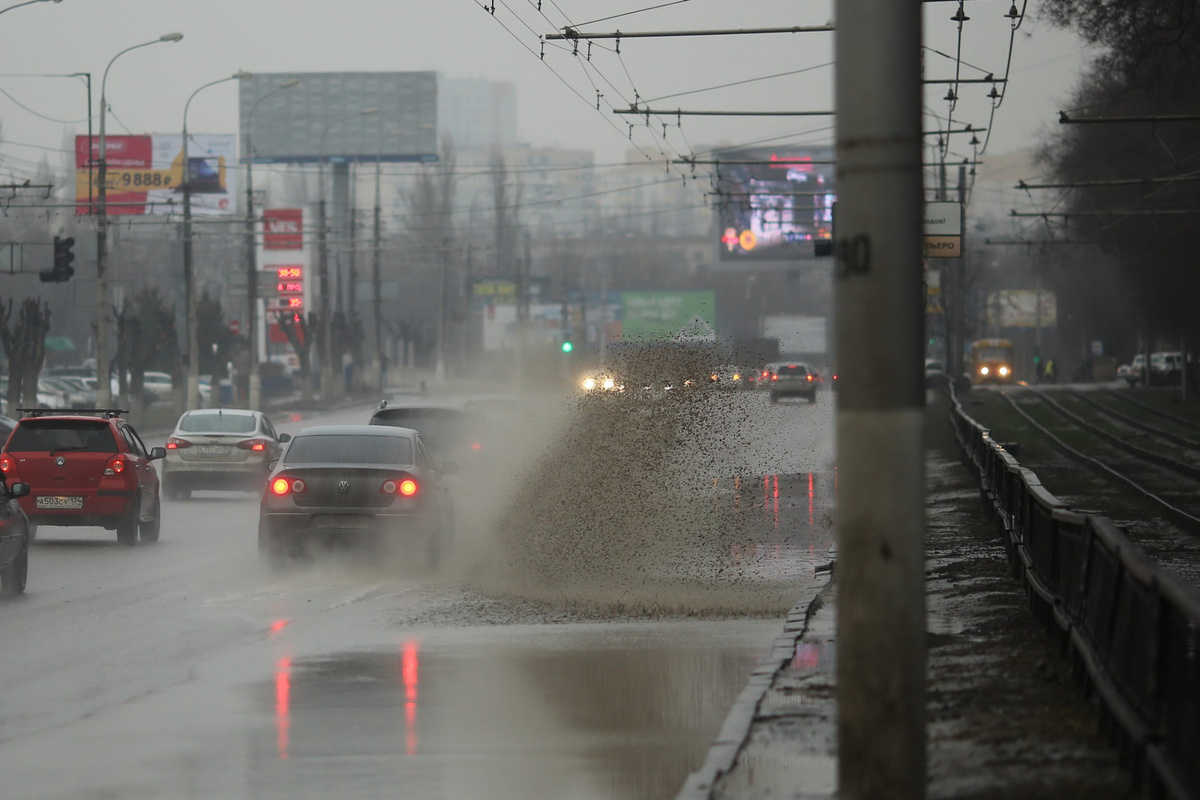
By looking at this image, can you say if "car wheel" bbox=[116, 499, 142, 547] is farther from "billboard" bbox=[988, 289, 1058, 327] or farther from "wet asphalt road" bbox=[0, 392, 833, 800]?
"billboard" bbox=[988, 289, 1058, 327]

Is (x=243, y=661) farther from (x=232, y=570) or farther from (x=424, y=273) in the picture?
(x=424, y=273)

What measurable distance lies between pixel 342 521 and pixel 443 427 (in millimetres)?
9078

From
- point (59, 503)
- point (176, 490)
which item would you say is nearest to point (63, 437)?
point (59, 503)

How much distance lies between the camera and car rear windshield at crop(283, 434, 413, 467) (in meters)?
16.7

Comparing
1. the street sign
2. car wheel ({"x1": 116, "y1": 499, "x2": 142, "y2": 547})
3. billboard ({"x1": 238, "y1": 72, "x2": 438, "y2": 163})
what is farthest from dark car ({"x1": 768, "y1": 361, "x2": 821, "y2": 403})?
car wheel ({"x1": 116, "y1": 499, "x2": 142, "y2": 547})

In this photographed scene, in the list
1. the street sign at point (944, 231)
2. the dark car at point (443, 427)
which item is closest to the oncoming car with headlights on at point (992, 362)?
the dark car at point (443, 427)

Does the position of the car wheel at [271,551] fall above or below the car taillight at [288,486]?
below

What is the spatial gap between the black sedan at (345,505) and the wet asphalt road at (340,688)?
36 centimetres

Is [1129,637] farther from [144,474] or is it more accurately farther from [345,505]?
[144,474]

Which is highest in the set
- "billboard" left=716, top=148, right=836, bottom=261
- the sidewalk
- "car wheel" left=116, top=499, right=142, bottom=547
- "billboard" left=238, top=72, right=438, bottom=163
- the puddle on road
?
"billboard" left=238, top=72, right=438, bottom=163

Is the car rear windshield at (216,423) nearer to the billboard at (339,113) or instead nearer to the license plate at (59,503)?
the license plate at (59,503)

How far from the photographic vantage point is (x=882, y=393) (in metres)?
5.19

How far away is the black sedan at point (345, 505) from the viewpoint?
16.2 m

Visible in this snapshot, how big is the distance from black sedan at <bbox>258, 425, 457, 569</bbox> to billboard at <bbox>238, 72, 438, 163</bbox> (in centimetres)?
8433
